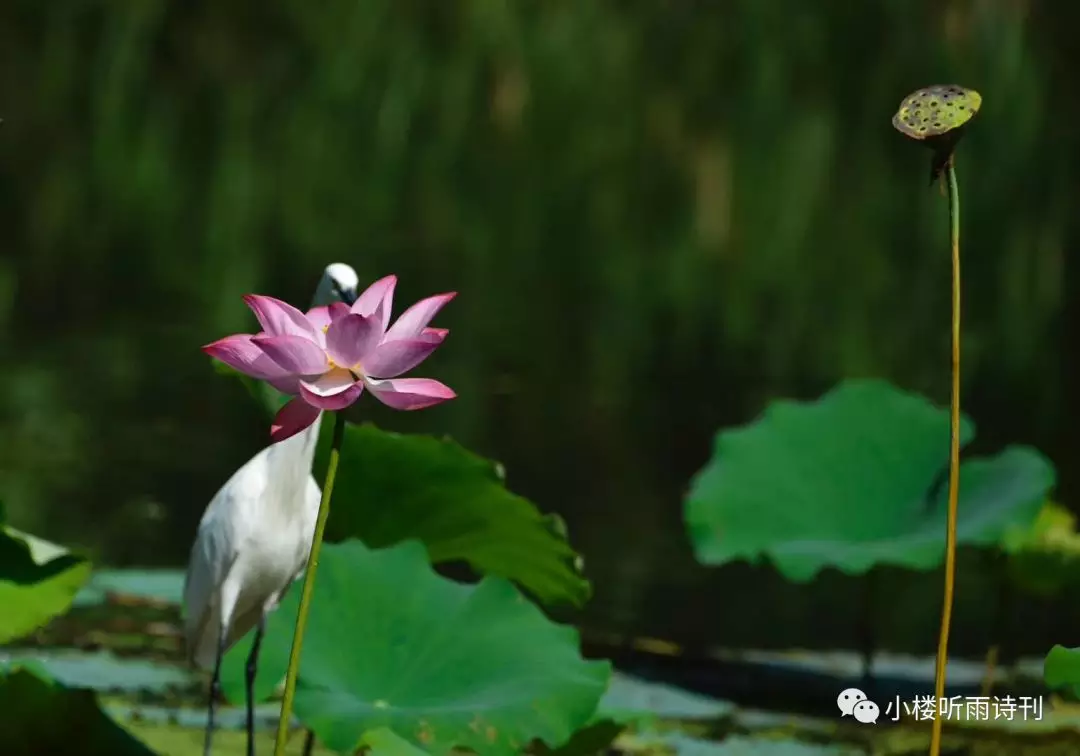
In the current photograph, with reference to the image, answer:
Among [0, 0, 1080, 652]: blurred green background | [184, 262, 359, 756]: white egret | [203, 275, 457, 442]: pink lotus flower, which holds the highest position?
[0, 0, 1080, 652]: blurred green background

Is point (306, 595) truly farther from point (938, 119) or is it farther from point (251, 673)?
point (251, 673)

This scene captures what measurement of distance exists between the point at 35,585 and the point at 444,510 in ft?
2.15

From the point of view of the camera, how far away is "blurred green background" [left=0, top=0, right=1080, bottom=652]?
4.50 metres

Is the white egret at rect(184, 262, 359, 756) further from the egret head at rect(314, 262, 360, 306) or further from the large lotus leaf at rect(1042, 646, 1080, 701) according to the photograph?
the large lotus leaf at rect(1042, 646, 1080, 701)

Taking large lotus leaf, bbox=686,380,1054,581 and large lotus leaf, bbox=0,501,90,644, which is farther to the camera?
large lotus leaf, bbox=686,380,1054,581

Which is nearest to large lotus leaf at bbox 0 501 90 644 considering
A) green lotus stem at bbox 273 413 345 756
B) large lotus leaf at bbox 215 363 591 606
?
large lotus leaf at bbox 215 363 591 606

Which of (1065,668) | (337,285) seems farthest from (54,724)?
(337,285)

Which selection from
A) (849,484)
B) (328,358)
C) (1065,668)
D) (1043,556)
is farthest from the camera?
(849,484)

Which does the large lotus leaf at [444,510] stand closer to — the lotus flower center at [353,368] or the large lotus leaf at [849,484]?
the large lotus leaf at [849,484]

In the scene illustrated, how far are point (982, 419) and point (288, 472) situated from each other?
11.4ft

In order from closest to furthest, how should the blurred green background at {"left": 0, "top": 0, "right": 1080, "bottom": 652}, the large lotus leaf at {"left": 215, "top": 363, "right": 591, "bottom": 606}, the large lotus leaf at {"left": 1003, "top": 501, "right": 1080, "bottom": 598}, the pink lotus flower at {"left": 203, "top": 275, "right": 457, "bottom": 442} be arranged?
the pink lotus flower at {"left": 203, "top": 275, "right": 457, "bottom": 442} → the large lotus leaf at {"left": 215, "top": 363, "right": 591, "bottom": 606} → the large lotus leaf at {"left": 1003, "top": 501, "right": 1080, "bottom": 598} → the blurred green background at {"left": 0, "top": 0, "right": 1080, "bottom": 652}

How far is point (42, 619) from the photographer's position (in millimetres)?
1655

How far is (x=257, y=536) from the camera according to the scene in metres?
2.29

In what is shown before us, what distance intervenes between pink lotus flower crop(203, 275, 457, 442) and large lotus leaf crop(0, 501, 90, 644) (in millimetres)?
659
